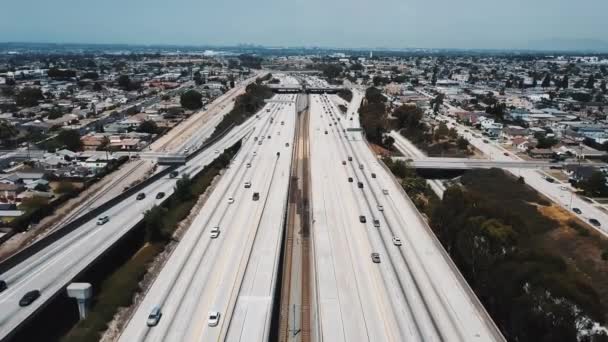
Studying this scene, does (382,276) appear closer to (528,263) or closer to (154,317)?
(528,263)

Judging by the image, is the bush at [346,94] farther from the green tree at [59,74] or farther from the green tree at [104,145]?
Result: the green tree at [59,74]

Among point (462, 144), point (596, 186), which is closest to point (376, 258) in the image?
point (596, 186)

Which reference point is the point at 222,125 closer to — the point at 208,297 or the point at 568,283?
the point at 208,297

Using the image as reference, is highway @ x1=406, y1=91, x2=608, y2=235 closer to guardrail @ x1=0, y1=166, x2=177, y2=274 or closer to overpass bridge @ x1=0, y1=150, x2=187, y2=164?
guardrail @ x1=0, y1=166, x2=177, y2=274

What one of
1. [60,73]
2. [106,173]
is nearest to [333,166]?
[106,173]

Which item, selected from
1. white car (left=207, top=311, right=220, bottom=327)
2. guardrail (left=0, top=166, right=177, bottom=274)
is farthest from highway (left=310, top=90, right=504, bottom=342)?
guardrail (left=0, top=166, right=177, bottom=274)

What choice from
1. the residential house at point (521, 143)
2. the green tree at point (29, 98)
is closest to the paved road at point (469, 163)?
the residential house at point (521, 143)
